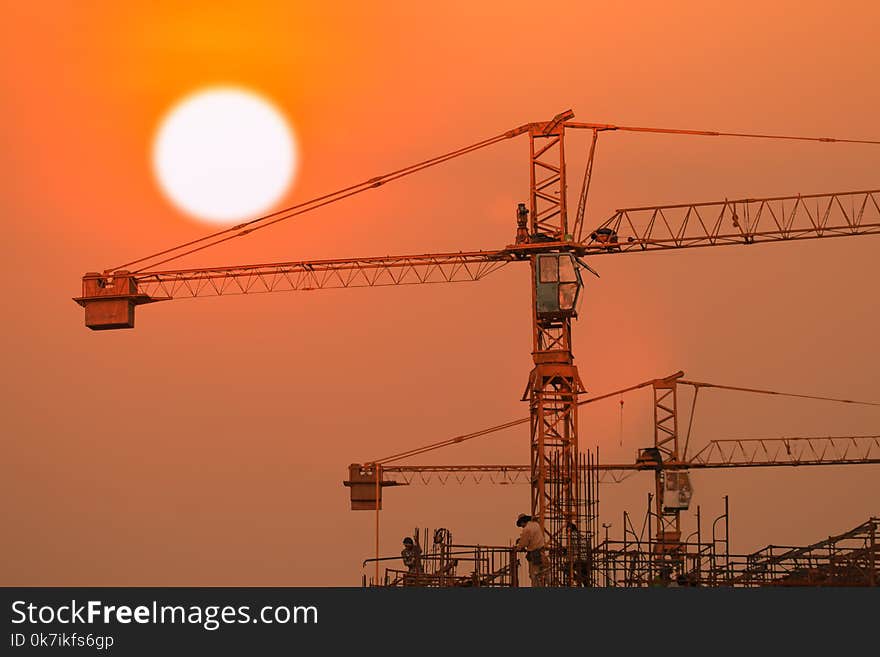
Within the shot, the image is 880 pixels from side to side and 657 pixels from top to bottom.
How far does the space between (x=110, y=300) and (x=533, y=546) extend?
55.7 m

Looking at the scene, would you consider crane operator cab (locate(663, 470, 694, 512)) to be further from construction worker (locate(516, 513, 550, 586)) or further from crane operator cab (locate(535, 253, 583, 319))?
construction worker (locate(516, 513, 550, 586))

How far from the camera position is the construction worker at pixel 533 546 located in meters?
54.5

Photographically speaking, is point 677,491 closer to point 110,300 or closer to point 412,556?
point 110,300

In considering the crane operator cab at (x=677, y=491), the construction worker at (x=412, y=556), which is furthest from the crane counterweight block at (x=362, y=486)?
the construction worker at (x=412, y=556)

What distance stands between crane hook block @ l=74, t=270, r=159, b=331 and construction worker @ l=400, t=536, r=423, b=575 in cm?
3721

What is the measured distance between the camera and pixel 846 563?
6644 cm

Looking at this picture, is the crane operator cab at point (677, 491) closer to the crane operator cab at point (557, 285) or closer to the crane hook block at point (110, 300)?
the crane operator cab at point (557, 285)

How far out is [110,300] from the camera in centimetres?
10469

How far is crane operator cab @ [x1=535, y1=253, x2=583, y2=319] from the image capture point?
3681 inches

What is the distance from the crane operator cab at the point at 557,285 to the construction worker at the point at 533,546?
35241 millimetres

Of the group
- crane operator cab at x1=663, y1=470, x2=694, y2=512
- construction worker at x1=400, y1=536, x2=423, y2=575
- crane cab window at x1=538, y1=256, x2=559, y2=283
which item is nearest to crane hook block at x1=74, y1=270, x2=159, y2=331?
crane cab window at x1=538, y1=256, x2=559, y2=283

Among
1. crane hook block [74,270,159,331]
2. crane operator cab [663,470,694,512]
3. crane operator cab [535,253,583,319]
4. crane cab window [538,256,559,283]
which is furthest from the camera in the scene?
crane operator cab [663,470,694,512]

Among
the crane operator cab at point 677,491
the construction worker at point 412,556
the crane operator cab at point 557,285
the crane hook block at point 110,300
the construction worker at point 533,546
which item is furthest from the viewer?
the crane operator cab at point 677,491

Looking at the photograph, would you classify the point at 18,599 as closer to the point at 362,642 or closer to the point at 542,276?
the point at 362,642
